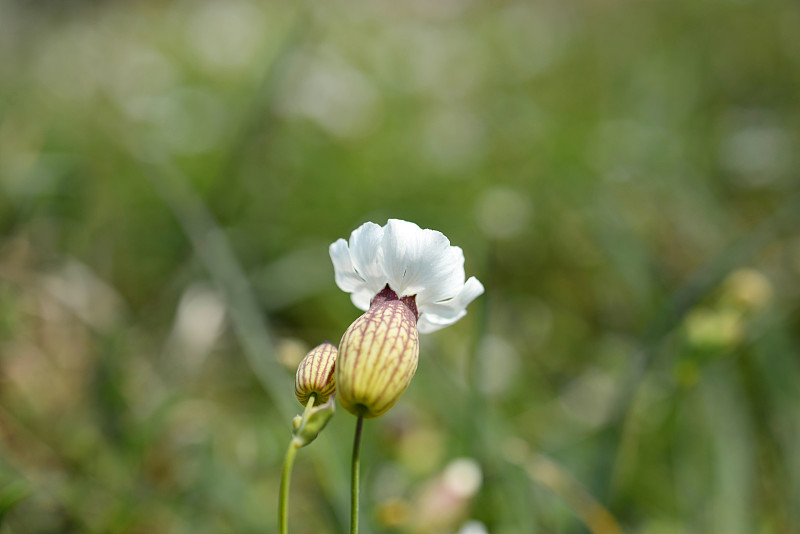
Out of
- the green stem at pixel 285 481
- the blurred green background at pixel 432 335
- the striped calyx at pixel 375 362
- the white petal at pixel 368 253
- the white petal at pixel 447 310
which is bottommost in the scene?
the green stem at pixel 285 481

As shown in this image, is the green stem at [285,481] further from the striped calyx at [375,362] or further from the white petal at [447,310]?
the white petal at [447,310]

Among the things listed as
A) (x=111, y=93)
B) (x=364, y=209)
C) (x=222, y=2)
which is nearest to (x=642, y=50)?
(x=364, y=209)

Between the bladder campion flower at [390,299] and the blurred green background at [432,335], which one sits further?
the blurred green background at [432,335]

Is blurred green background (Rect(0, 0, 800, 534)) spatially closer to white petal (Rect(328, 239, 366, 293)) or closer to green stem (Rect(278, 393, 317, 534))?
white petal (Rect(328, 239, 366, 293))

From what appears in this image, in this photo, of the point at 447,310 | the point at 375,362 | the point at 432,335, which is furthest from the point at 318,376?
the point at 432,335

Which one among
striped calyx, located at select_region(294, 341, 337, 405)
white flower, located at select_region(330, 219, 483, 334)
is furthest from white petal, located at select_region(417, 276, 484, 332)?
striped calyx, located at select_region(294, 341, 337, 405)

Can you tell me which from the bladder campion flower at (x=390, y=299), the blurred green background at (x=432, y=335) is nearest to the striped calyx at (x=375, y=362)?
the bladder campion flower at (x=390, y=299)

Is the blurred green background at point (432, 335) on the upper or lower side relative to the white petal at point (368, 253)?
upper
